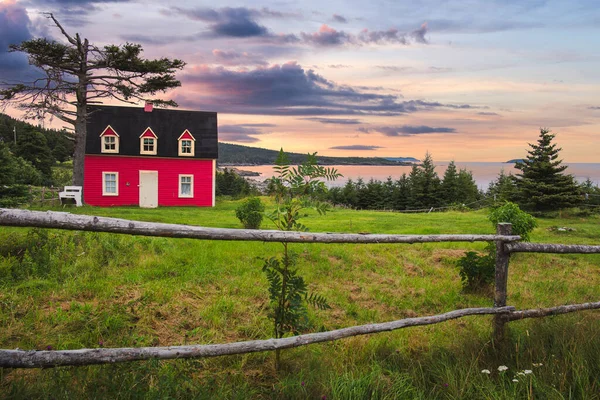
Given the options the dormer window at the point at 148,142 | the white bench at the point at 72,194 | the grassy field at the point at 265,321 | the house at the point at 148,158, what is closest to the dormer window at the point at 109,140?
the house at the point at 148,158

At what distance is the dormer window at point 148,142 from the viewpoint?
2644 centimetres

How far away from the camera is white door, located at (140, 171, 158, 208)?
26.2 meters

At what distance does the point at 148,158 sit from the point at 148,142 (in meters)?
1.03

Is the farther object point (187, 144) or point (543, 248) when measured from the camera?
point (187, 144)

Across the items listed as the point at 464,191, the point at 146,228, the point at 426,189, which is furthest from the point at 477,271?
the point at 464,191

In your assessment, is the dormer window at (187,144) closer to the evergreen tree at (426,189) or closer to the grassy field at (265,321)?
the grassy field at (265,321)

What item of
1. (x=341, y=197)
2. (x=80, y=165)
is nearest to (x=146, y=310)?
(x=80, y=165)

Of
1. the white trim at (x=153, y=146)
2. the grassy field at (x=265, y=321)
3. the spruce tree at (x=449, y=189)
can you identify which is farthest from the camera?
the spruce tree at (x=449, y=189)

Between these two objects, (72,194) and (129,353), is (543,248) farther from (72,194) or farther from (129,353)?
→ (72,194)

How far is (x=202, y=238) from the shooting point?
340 cm

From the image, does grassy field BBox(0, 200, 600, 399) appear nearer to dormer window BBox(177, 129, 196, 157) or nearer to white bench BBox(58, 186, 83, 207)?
white bench BBox(58, 186, 83, 207)

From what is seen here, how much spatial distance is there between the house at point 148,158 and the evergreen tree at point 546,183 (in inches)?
742

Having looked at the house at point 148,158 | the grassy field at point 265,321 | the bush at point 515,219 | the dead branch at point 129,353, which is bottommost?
the grassy field at point 265,321

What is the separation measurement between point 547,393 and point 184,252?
6932 millimetres
